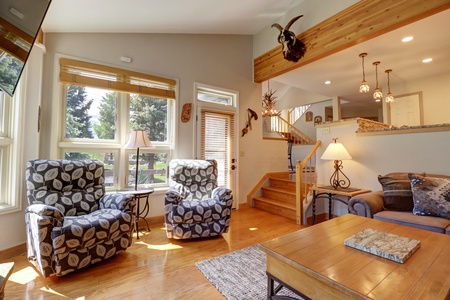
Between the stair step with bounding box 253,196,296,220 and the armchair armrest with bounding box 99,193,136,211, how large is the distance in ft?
8.36

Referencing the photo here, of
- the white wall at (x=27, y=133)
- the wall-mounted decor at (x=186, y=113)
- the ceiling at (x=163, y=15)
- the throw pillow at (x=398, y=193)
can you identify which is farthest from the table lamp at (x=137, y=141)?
the throw pillow at (x=398, y=193)

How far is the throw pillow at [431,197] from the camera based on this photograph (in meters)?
2.02

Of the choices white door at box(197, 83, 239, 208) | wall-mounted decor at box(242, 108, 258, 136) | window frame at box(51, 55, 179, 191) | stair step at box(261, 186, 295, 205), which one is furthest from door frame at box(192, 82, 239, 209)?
stair step at box(261, 186, 295, 205)

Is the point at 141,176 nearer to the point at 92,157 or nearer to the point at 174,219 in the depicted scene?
the point at 92,157

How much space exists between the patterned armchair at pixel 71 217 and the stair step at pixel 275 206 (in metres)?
2.55

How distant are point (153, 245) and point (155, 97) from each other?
2210 mm

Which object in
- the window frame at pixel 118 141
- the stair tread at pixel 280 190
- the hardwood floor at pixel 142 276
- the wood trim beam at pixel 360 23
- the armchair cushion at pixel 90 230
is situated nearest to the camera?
the hardwood floor at pixel 142 276

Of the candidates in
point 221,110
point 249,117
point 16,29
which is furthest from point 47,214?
point 249,117

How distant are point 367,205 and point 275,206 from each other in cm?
177

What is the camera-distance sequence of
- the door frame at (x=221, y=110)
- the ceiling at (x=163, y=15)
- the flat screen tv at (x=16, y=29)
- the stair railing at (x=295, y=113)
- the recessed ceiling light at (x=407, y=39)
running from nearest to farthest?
1. the flat screen tv at (x=16, y=29)
2. the ceiling at (x=163, y=15)
3. the recessed ceiling light at (x=407, y=39)
4. the door frame at (x=221, y=110)
5. the stair railing at (x=295, y=113)

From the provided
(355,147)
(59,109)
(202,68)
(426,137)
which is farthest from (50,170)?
(426,137)

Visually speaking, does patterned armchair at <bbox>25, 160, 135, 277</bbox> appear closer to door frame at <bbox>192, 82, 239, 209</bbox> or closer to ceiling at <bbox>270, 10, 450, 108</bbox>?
door frame at <bbox>192, 82, 239, 209</bbox>

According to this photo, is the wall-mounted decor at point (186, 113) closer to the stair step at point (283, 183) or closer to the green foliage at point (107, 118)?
the green foliage at point (107, 118)

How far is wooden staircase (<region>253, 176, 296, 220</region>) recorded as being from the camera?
3660 mm
